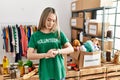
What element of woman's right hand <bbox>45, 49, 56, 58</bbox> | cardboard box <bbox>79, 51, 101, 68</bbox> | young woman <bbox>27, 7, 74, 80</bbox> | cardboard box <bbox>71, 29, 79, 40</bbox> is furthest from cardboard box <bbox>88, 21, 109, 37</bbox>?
woman's right hand <bbox>45, 49, 56, 58</bbox>

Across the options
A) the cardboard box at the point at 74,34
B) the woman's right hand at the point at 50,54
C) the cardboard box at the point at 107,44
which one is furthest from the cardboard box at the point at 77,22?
the woman's right hand at the point at 50,54

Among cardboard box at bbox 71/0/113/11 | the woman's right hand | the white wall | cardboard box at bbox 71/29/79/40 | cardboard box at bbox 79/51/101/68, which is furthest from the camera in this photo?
cardboard box at bbox 71/29/79/40

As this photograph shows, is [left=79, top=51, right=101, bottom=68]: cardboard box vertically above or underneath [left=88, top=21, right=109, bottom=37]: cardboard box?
underneath

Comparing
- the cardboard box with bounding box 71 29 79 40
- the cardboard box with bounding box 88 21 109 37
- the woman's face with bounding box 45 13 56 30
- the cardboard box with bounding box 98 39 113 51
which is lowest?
the cardboard box with bounding box 98 39 113 51

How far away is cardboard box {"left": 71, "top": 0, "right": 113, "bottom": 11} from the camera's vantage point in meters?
2.77

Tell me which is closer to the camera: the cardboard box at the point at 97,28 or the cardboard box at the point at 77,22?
the cardboard box at the point at 97,28

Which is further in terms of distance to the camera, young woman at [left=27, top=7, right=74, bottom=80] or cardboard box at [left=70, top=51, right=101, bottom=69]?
cardboard box at [left=70, top=51, right=101, bottom=69]

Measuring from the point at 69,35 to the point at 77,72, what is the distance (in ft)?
6.42

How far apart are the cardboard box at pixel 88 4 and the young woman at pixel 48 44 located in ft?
5.33

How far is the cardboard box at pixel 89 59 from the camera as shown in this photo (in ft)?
7.84

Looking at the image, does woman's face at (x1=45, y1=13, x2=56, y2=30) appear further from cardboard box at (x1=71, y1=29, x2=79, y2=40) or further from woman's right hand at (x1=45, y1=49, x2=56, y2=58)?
cardboard box at (x1=71, y1=29, x2=79, y2=40)

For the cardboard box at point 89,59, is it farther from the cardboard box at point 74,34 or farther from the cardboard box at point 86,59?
the cardboard box at point 74,34

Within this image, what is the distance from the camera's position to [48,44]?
1.40 meters

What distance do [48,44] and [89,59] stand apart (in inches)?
47.5
